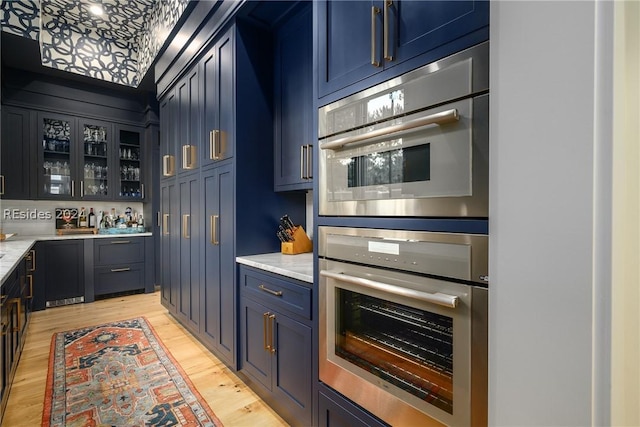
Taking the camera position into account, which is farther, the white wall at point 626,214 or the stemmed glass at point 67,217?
the stemmed glass at point 67,217

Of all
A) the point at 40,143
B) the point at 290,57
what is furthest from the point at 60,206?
the point at 290,57

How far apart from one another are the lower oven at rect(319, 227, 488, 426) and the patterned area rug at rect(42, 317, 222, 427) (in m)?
1.07

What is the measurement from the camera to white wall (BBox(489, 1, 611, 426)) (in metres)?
0.46

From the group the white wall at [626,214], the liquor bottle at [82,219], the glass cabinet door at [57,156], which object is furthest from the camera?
the liquor bottle at [82,219]

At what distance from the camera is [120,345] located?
110 inches

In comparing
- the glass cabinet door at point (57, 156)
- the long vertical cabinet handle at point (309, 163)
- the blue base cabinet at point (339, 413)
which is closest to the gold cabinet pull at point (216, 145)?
the long vertical cabinet handle at point (309, 163)

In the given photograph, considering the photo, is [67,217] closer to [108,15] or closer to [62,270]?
[62,270]

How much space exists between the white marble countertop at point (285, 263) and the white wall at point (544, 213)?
41.8 inches

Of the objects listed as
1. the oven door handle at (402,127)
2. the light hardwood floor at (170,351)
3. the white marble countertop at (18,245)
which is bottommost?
the light hardwood floor at (170,351)

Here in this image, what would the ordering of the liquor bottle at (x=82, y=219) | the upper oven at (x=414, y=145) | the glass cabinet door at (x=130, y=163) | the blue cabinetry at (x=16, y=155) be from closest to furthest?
the upper oven at (x=414, y=145) → the blue cabinetry at (x=16, y=155) → the liquor bottle at (x=82, y=219) → the glass cabinet door at (x=130, y=163)

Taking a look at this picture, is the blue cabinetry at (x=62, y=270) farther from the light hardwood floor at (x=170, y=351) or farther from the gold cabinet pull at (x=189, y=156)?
the gold cabinet pull at (x=189, y=156)

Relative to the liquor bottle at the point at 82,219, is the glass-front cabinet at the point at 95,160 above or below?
above

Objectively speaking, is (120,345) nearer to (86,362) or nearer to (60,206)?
(86,362)

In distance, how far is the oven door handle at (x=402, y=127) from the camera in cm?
94
